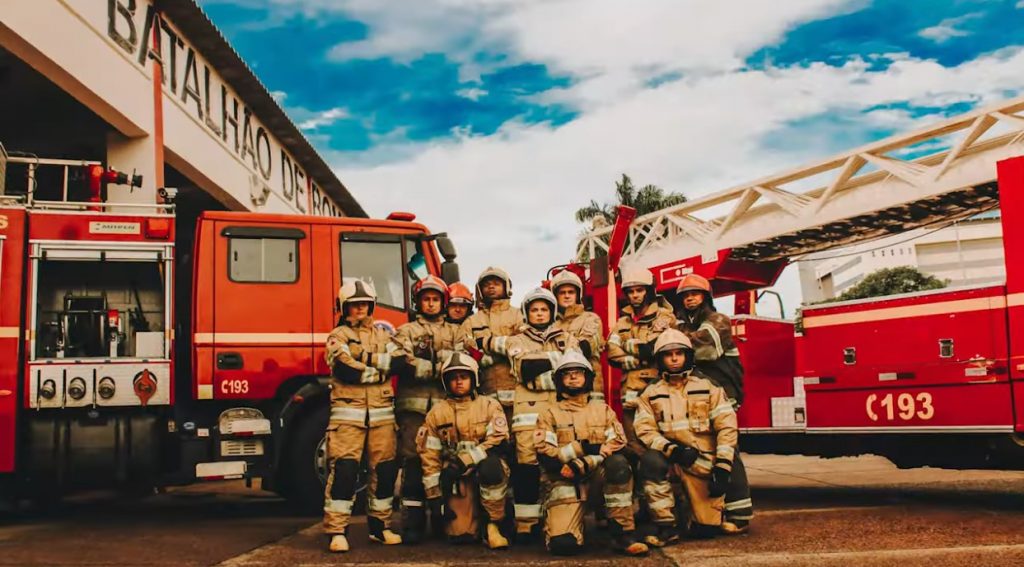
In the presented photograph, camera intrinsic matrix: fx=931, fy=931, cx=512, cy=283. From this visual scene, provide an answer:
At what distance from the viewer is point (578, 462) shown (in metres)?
5.77

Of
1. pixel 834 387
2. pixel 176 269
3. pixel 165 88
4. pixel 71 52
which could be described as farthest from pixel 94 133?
pixel 834 387

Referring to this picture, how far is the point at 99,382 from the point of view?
22.4ft

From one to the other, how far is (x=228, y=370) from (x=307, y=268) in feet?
3.38

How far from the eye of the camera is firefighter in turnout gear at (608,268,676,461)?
6781mm

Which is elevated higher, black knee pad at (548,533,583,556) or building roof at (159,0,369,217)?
building roof at (159,0,369,217)

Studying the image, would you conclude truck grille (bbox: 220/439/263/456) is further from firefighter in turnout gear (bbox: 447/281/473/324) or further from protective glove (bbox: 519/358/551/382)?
protective glove (bbox: 519/358/551/382)

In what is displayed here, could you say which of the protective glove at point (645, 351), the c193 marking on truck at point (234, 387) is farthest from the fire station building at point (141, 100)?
the protective glove at point (645, 351)

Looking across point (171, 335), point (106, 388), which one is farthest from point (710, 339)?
point (106, 388)

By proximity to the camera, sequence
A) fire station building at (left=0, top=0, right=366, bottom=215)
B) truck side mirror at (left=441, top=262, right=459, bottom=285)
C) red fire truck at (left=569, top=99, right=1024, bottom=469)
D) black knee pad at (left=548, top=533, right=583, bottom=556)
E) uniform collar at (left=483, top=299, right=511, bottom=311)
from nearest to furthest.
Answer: black knee pad at (left=548, top=533, right=583, bottom=556) < red fire truck at (left=569, top=99, right=1024, bottom=469) < uniform collar at (left=483, top=299, right=511, bottom=311) < truck side mirror at (left=441, top=262, right=459, bottom=285) < fire station building at (left=0, top=0, right=366, bottom=215)

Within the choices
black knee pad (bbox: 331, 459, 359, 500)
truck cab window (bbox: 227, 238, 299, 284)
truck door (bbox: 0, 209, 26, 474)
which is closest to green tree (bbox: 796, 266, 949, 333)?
truck cab window (bbox: 227, 238, 299, 284)

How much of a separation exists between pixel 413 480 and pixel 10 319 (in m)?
3.17

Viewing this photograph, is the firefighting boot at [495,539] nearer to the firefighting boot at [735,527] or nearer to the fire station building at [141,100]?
the firefighting boot at [735,527]

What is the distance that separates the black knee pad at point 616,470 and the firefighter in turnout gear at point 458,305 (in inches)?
69.0

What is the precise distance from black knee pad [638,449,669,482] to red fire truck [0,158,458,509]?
232 cm
